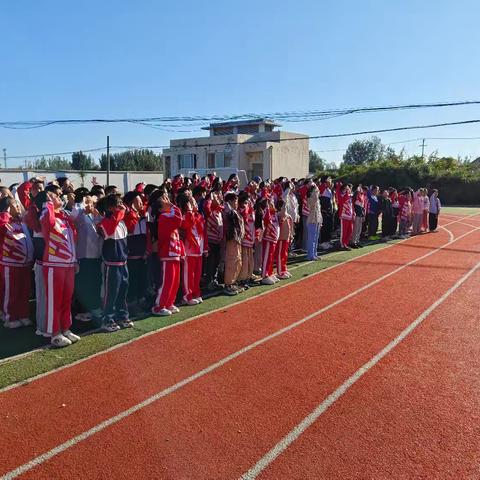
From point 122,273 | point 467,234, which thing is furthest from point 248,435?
point 467,234

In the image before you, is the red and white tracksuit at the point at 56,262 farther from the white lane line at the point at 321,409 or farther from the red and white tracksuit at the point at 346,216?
the red and white tracksuit at the point at 346,216

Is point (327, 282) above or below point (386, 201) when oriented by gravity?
below

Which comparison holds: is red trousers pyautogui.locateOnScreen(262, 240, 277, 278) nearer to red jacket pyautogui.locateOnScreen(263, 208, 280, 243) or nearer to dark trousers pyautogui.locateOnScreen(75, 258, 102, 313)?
red jacket pyautogui.locateOnScreen(263, 208, 280, 243)

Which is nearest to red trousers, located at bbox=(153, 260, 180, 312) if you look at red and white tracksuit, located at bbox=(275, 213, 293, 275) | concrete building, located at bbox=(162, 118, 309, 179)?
red and white tracksuit, located at bbox=(275, 213, 293, 275)

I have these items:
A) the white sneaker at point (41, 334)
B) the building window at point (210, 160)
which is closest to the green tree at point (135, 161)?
the building window at point (210, 160)

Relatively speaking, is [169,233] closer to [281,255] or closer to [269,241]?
[269,241]

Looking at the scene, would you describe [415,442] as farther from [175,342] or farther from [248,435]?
[175,342]

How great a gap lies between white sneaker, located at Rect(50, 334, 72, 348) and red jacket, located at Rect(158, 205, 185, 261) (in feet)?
5.88

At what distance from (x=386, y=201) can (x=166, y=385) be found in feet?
42.5

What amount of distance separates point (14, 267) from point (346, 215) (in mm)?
9394

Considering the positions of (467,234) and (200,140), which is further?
(200,140)

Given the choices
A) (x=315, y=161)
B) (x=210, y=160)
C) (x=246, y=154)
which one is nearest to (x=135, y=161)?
(x=210, y=160)

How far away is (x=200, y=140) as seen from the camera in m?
51.3

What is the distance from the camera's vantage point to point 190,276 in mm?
7574
